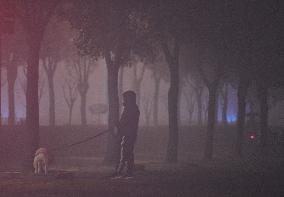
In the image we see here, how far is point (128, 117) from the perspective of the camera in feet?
80.5

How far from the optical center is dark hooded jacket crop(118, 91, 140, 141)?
24.5 metres

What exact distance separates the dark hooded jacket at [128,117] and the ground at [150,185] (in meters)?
1.89

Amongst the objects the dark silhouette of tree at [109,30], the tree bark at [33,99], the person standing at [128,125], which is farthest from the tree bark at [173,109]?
the person standing at [128,125]

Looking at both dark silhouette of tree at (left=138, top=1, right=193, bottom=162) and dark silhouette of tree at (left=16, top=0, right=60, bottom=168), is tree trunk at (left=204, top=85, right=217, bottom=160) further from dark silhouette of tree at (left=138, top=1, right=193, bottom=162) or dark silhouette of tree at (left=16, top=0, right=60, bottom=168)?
dark silhouette of tree at (left=16, top=0, right=60, bottom=168)

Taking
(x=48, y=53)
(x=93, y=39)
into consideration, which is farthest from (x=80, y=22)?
(x=48, y=53)

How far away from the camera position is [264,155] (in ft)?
154

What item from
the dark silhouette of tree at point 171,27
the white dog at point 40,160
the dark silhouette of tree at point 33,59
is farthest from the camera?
the dark silhouette of tree at point 171,27

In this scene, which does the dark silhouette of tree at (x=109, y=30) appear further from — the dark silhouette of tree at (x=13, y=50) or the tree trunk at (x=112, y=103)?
the dark silhouette of tree at (x=13, y=50)

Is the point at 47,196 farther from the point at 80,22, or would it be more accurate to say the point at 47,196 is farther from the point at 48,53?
the point at 48,53

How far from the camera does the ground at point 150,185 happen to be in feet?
64.7

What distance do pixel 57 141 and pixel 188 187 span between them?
29222 mm

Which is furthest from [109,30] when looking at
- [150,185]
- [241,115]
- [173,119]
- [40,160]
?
[241,115]

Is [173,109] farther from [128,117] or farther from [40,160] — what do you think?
Result: [128,117]

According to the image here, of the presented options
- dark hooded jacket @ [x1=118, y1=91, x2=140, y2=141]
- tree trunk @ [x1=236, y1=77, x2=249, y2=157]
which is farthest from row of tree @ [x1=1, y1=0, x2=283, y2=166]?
dark hooded jacket @ [x1=118, y1=91, x2=140, y2=141]
